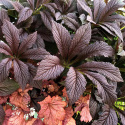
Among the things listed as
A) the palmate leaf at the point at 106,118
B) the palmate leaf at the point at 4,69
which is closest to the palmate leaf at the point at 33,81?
the palmate leaf at the point at 4,69

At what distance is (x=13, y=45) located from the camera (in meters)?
0.66

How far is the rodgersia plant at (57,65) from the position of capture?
0.58 metres

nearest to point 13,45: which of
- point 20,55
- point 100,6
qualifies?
point 20,55

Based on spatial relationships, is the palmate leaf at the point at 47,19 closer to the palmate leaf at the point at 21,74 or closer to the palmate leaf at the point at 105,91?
the palmate leaf at the point at 21,74

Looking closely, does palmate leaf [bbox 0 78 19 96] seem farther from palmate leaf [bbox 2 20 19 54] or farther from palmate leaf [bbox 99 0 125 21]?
palmate leaf [bbox 99 0 125 21]

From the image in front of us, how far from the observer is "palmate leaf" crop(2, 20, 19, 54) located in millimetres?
616

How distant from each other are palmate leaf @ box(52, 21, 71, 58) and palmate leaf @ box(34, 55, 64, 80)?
85mm

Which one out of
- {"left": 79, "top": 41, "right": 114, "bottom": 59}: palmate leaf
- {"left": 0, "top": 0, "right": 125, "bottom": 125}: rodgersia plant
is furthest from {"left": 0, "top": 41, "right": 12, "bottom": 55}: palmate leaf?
{"left": 79, "top": 41, "right": 114, "bottom": 59}: palmate leaf

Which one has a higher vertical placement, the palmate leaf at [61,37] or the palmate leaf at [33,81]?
the palmate leaf at [61,37]

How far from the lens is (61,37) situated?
632mm

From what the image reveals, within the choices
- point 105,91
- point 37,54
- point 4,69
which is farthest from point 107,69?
point 4,69

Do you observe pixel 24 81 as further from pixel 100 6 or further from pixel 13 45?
pixel 100 6

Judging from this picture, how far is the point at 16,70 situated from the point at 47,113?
27 centimetres

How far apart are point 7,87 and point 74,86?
13.4 inches
